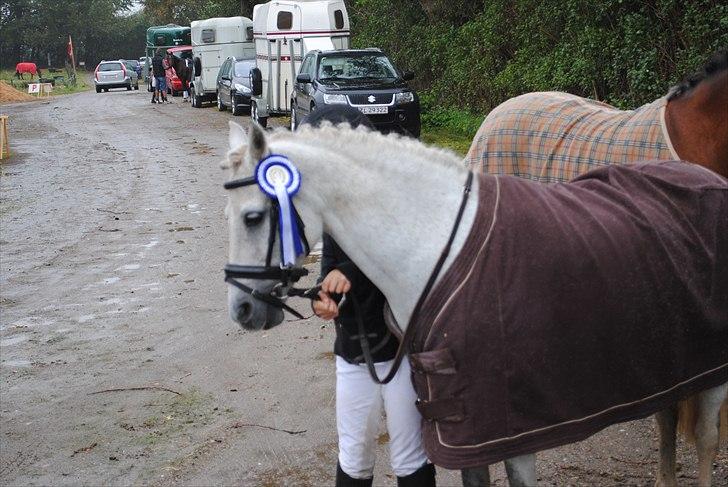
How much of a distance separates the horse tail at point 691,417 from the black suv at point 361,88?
12.4 meters

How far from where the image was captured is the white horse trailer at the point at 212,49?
31641mm

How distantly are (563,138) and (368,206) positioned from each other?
302 cm

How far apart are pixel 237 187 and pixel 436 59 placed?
66.6ft

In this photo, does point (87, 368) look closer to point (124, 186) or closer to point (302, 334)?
point (302, 334)

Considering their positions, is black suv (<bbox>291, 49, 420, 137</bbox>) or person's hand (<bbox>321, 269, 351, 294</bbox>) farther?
black suv (<bbox>291, 49, 420, 137</bbox>)

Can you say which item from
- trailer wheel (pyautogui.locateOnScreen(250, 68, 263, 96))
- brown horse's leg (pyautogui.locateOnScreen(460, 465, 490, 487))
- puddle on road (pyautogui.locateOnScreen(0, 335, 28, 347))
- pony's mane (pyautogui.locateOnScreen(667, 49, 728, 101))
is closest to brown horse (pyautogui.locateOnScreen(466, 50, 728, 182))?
pony's mane (pyautogui.locateOnScreen(667, 49, 728, 101))

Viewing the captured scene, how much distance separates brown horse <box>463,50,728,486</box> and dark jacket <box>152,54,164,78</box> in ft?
97.8

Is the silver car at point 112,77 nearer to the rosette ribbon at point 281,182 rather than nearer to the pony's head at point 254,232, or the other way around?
the pony's head at point 254,232

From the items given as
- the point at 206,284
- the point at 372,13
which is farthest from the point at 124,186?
the point at 372,13

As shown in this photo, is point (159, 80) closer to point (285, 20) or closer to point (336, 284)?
point (285, 20)

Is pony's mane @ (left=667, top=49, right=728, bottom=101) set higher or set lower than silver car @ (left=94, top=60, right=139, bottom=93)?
higher

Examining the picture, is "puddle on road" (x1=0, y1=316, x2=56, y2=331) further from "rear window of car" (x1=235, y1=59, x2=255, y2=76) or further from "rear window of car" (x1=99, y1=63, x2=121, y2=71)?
"rear window of car" (x1=99, y1=63, x2=121, y2=71)

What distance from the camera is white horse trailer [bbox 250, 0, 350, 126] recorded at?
22312 millimetres

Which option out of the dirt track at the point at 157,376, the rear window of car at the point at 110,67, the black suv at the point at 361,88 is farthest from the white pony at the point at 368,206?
the rear window of car at the point at 110,67
